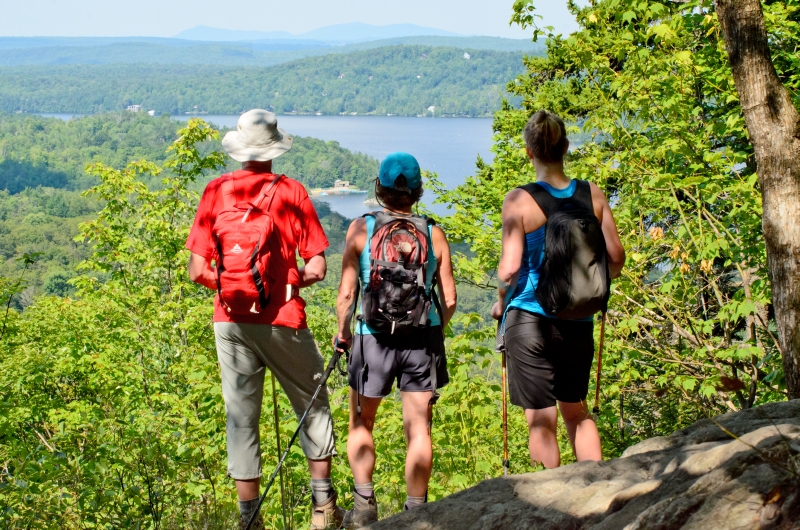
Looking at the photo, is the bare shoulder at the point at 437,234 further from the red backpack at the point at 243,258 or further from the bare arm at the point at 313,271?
the red backpack at the point at 243,258

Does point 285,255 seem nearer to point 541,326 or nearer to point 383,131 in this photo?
point 541,326

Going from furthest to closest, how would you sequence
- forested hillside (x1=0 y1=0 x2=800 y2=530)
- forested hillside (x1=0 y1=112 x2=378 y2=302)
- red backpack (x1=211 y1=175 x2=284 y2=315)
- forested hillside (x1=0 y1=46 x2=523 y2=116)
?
forested hillside (x1=0 y1=46 x2=523 y2=116) → forested hillside (x1=0 y1=112 x2=378 y2=302) → forested hillside (x1=0 y1=0 x2=800 y2=530) → red backpack (x1=211 y1=175 x2=284 y2=315)

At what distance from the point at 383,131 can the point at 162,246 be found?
115364 millimetres

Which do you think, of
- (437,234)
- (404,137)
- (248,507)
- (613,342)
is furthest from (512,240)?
(404,137)

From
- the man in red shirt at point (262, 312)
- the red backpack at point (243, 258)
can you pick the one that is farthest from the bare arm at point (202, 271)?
the red backpack at point (243, 258)

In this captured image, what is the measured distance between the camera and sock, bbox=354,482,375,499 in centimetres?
283

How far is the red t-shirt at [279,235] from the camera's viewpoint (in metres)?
2.77

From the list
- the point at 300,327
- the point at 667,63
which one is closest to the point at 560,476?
the point at 300,327

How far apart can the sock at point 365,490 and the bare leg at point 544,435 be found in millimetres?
627

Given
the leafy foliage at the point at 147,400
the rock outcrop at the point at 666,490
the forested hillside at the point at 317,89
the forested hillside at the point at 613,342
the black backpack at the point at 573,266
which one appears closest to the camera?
the rock outcrop at the point at 666,490

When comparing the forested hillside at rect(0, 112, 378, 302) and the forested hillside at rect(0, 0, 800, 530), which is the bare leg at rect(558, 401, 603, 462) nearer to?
the forested hillside at rect(0, 0, 800, 530)

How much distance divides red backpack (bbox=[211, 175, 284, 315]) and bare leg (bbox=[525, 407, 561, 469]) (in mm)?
1066

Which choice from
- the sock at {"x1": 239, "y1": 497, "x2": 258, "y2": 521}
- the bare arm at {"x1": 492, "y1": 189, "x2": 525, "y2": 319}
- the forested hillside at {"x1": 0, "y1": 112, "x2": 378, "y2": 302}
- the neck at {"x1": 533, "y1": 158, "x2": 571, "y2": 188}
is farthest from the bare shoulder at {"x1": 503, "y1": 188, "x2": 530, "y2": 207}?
the forested hillside at {"x1": 0, "y1": 112, "x2": 378, "y2": 302}

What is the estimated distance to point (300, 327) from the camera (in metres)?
2.82
